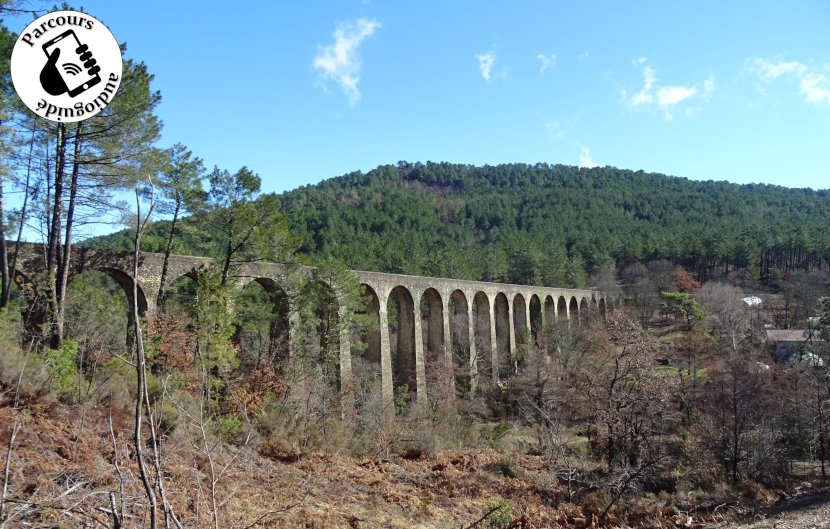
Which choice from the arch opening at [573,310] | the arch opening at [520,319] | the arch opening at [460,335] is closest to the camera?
the arch opening at [460,335]

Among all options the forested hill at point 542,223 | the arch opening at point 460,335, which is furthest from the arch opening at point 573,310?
the arch opening at point 460,335

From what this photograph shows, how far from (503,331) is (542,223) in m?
65.9

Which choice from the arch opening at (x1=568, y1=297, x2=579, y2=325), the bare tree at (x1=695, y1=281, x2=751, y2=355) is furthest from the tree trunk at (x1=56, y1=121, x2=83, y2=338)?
the arch opening at (x1=568, y1=297, x2=579, y2=325)

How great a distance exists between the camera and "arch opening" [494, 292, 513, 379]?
114 feet

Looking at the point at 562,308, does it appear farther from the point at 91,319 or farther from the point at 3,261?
the point at 3,261

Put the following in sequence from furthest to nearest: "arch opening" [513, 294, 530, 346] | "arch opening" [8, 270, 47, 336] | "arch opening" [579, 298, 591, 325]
Answer: "arch opening" [579, 298, 591, 325], "arch opening" [513, 294, 530, 346], "arch opening" [8, 270, 47, 336]

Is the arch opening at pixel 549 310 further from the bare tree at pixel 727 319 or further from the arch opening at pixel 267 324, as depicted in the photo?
the arch opening at pixel 267 324

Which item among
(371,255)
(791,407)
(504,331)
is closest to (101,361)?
(791,407)

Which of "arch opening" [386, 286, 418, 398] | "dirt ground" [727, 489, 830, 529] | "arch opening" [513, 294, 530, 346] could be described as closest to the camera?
"dirt ground" [727, 489, 830, 529]

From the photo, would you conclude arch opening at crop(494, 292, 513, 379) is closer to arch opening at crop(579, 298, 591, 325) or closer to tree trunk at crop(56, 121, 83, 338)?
arch opening at crop(579, 298, 591, 325)

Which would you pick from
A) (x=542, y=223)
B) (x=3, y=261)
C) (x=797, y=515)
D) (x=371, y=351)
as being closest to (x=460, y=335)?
(x=371, y=351)

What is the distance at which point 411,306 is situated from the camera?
85.0ft

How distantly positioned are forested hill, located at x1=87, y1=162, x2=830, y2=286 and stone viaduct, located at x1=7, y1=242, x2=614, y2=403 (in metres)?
2.14

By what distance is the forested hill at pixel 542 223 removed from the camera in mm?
55094
